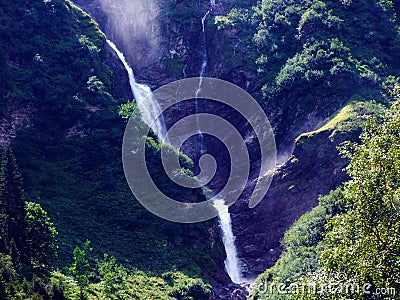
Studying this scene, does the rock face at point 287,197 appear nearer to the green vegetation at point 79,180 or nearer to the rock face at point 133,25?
the green vegetation at point 79,180

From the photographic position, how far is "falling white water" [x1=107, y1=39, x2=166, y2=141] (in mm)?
46594

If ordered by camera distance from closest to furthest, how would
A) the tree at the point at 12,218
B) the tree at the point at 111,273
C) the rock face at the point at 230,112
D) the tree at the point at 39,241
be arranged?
the tree at the point at 12,218 → the tree at the point at 39,241 → the tree at the point at 111,273 → the rock face at the point at 230,112

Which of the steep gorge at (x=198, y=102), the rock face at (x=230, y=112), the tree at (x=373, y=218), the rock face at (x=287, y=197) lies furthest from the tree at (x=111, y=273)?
the tree at (x=373, y=218)

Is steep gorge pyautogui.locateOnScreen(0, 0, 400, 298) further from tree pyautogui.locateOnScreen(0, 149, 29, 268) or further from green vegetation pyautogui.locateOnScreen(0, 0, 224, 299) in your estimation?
tree pyautogui.locateOnScreen(0, 149, 29, 268)

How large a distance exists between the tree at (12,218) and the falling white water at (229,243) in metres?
16.4

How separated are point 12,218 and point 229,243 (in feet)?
59.6

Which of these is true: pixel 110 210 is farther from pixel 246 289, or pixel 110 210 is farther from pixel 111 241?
pixel 246 289

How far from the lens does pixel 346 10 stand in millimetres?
50469

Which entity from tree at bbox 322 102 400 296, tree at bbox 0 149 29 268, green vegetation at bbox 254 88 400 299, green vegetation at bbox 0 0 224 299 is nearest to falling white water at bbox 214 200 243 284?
green vegetation at bbox 0 0 224 299

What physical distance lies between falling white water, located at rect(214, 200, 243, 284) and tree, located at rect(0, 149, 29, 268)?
16379 mm

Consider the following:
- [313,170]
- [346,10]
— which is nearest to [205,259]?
[313,170]

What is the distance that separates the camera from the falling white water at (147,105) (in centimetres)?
4659

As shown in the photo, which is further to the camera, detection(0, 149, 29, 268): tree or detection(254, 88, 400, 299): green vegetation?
detection(0, 149, 29, 268): tree

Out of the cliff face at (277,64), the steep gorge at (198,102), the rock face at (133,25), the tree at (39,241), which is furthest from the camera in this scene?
the rock face at (133,25)
